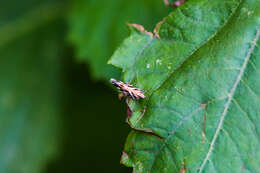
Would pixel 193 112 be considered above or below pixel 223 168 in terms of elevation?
above

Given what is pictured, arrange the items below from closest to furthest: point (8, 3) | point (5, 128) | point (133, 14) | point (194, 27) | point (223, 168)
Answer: point (223, 168), point (194, 27), point (133, 14), point (5, 128), point (8, 3)

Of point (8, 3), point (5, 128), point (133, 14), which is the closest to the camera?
point (133, 14)

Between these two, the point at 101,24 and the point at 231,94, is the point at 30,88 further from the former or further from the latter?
the point at 231,94

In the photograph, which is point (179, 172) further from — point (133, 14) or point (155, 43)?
point (133, 14)

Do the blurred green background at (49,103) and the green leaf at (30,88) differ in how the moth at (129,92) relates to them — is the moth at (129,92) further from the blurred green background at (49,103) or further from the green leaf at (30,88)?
the green leaf at (30,88)

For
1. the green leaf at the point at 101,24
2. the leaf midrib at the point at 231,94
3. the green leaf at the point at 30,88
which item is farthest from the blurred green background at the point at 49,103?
the leaf midrib at the point at 231,94

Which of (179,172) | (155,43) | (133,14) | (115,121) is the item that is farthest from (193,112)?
(115,121)

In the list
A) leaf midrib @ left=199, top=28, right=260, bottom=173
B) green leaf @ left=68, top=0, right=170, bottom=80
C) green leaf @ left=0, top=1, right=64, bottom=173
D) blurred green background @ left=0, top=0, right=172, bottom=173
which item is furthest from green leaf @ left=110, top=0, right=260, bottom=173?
green leaf @ left=0, top=1, right=64, bottom=173
